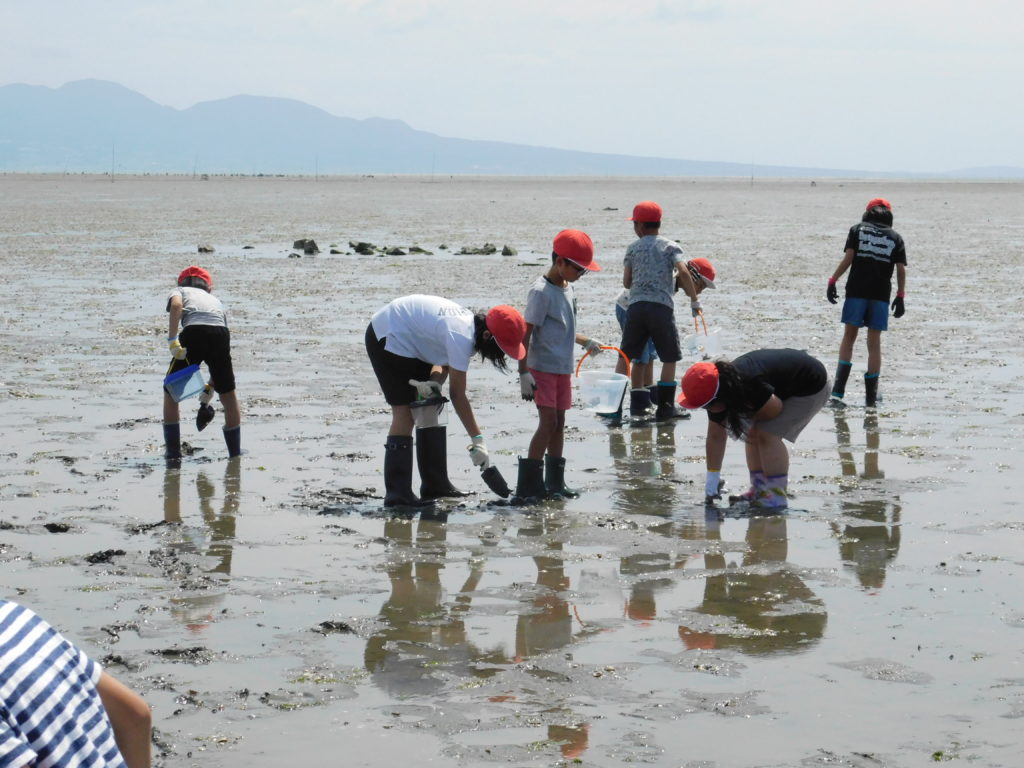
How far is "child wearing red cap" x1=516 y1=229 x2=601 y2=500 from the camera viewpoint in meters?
8.12

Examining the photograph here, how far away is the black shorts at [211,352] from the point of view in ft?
29.7

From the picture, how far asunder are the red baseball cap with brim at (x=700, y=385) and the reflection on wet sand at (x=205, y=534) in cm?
254

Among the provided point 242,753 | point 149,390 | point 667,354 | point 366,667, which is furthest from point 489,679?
point 149,390

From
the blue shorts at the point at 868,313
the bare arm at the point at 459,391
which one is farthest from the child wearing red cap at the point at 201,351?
the blue shorts at the point at 868,313

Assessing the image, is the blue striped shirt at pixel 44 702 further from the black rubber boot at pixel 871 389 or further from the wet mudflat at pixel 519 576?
the black rubber boot at pixel 871 389

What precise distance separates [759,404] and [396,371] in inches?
80.7

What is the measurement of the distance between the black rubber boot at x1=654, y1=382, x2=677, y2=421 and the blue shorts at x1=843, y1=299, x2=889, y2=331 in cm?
161

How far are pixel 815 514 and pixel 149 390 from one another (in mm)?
6320

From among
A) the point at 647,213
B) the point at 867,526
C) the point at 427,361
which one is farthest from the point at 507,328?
the point at 647,213

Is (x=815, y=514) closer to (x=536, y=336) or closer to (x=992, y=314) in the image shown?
(x=536, y=336)

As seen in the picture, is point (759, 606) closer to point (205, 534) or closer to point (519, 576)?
point (519, 576)

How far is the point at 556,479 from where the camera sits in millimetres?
8273

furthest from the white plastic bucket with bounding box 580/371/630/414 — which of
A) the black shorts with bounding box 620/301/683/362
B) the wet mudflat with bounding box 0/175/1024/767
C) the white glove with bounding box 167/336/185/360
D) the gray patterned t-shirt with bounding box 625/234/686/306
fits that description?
the white glove with bounding box 167/336/185/360

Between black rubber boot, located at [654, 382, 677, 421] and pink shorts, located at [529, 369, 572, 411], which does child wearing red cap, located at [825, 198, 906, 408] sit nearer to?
black rubber boot, located at [654, 382, 677, 421]
